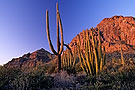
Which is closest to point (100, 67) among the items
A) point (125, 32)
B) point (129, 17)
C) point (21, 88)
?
point (21, 88)

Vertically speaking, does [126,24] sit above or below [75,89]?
above

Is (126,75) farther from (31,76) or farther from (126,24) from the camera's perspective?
(126,24)

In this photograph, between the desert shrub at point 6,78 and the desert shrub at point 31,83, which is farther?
the desert shrub at point 6,78

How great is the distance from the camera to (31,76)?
544 cm

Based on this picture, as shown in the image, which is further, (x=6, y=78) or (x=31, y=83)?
(x=6, y=78)

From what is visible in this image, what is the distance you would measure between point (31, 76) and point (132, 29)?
200 feet

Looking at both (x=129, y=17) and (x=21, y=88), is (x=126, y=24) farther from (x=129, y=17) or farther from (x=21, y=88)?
(x=21, y=88)

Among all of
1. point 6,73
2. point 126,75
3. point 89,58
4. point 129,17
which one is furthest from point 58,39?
point 129,17

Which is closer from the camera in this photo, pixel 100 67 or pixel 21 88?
pixel 21 88

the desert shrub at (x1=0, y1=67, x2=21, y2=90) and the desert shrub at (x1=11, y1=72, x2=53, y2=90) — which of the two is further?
the desert shrub at (x1=0, y1=67, x2=21, y2=90)

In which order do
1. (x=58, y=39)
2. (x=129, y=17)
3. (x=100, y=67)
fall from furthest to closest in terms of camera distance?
(x=129, y=17)
(x=58, y=39)
(x=100, y=67)

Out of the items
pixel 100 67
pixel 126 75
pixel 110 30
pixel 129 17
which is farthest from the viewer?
pixel 129 17

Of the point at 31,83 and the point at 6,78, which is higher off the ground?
the point at 6,78

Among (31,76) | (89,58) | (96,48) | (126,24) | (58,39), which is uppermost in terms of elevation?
(126,24)
